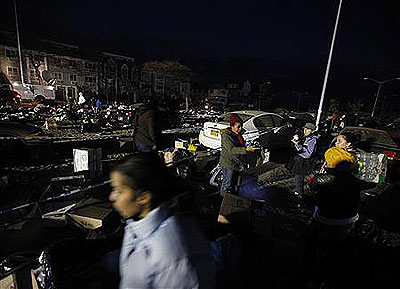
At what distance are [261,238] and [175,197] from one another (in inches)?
111

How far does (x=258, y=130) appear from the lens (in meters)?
9.22

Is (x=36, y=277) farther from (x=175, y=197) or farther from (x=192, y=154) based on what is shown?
(x=192, y=154)

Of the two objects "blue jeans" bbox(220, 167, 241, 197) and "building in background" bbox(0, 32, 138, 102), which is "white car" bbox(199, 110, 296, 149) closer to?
"blue jeans" bbox(220, 167, 241, 197)

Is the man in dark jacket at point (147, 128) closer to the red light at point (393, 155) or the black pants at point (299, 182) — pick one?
the black pants at point (299, 182)

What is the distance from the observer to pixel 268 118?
1018 centimetres

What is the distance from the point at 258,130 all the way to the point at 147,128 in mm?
5289

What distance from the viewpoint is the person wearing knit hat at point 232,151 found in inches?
184

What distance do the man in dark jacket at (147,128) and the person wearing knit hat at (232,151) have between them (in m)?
1.57

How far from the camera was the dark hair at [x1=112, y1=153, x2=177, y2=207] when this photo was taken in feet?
4.94

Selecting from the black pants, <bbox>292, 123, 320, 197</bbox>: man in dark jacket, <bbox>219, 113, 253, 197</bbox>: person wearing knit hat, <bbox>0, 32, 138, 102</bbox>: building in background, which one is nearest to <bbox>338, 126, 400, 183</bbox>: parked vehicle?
<bbox>292, 123, 320, 197</bbox>: man in dark jacket

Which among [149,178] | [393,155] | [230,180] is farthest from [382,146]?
[149,178]

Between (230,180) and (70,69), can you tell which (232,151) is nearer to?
(230,180)

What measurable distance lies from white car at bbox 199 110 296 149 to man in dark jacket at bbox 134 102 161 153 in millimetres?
3695

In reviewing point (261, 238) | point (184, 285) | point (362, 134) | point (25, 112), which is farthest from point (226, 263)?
point (25, 112)
